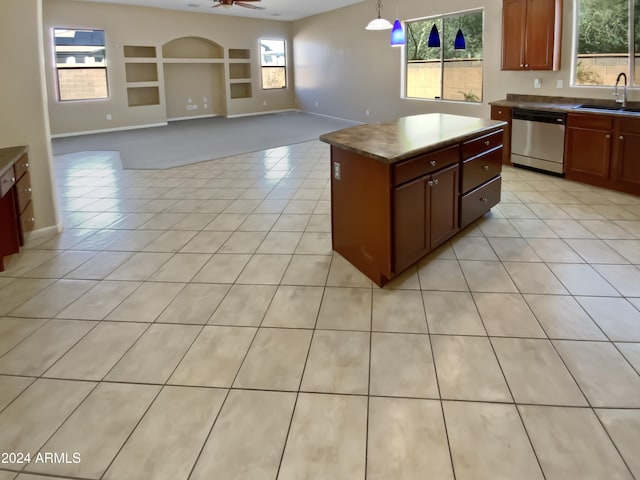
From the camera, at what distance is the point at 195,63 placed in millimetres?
11898

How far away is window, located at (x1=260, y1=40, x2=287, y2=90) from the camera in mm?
12750

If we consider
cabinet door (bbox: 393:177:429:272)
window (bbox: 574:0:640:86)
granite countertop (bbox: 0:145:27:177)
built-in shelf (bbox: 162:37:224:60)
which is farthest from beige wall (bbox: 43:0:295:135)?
cabinet door (bbox: 393:177:429:272)

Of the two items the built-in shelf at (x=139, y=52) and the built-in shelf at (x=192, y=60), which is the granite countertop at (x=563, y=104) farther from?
the built-in shelf at (x=139, y=52)

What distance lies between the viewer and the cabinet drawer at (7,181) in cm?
308

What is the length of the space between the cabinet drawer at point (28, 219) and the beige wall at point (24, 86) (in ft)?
0.52

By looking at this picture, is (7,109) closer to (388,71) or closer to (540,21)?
(540,21)

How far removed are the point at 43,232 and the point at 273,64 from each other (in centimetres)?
1019

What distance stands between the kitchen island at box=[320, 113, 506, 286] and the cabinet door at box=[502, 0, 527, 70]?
2.88 m

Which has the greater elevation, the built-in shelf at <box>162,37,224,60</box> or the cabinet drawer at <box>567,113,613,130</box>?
the built-in shelf at <box>162,37,224,60</box>

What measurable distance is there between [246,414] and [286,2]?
31.5 feet

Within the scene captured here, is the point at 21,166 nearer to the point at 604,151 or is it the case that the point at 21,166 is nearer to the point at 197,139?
the point at 604,151

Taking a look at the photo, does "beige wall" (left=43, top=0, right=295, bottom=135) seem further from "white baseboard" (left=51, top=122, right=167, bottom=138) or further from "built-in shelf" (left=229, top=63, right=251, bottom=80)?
"built-in shelf" (left=229, top=63, right=251, bottom=80)

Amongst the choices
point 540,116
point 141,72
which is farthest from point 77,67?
point 540,116

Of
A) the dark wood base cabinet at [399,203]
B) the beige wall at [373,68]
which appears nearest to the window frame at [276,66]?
the beige wall at [373,68]
